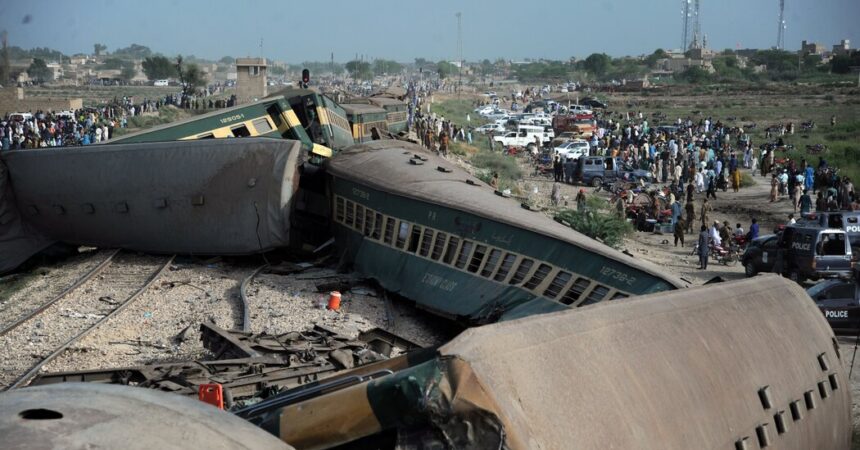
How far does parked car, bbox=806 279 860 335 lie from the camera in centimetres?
1958

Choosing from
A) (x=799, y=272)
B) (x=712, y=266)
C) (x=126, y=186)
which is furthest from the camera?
(x=712, y=266)

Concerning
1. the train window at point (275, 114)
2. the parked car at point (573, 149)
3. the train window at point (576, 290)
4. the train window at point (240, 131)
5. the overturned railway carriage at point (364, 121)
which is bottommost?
the parked car at point (573, 149)

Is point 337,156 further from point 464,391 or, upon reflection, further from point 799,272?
point 464,391

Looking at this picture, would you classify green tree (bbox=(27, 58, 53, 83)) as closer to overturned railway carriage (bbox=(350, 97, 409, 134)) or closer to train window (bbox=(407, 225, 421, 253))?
overturned railway carriage (bbox=(350, 97, 409, 134))

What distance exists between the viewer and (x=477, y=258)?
57.3 ft

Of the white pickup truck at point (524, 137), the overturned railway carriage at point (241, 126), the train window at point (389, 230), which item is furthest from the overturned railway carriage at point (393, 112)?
the train window at point (389, 230)

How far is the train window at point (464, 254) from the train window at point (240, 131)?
9.53 metres

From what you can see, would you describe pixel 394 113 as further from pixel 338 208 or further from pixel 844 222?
pixel 338 208

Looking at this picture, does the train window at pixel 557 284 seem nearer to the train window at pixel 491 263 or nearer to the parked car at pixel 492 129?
the train window at pixel 491 263

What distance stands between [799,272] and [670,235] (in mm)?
11148

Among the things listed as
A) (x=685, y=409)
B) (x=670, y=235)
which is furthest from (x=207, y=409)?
(x=670, y=235)

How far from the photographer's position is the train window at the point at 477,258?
17.4m

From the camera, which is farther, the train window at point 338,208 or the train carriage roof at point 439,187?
the train window at point 338,208

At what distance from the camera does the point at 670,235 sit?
3609cm
